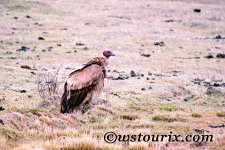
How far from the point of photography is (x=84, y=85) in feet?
37.2

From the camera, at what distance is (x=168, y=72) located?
22.6 metres

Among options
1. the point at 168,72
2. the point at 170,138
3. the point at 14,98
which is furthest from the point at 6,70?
the point at 170,138

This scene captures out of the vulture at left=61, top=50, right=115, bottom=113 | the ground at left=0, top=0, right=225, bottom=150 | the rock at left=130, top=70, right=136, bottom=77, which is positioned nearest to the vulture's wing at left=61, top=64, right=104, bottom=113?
the vulture at left=61, top=50, right=115, bottom=113

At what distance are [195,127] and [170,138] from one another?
68.9 inches

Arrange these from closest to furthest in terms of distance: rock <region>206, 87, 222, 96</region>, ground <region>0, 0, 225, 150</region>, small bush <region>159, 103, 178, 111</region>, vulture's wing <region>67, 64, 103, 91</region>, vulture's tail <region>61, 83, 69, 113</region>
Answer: ground <region>0, 0, 225, 150</region>, vulture's wing <region>67, 64, 103, 91</region>, vulture's tail <region>61, 83, 69, 113</region>, small bush <region>159, 103, 178, 111</region>, rock <region>206, 87, 222, 96</region>

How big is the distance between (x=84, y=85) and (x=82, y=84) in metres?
0.05

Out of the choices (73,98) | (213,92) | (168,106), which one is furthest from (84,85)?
(213,92)

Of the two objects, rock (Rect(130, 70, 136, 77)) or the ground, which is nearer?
the ground

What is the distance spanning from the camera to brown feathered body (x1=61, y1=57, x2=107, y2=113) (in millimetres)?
11281

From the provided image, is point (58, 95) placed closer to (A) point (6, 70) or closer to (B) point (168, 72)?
(A) point (6, 70)

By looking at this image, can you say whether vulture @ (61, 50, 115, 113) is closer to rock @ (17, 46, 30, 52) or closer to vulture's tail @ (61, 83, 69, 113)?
vulture's tail @ (61, 83, 69, 113)

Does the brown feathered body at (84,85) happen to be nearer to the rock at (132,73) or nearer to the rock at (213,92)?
the rock at (213,92)

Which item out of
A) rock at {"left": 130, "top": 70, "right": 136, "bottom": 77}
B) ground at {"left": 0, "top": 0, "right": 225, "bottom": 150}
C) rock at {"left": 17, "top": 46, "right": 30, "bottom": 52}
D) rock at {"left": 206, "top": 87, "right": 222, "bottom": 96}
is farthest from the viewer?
rock at {"left": 17, "top": 46, "right": 30, "bottom": 52}

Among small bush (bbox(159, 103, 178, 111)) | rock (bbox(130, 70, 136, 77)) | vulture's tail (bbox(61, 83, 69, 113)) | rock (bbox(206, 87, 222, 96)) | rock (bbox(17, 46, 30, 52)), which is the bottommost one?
rock (bbox(17, 46, 30, 52))
